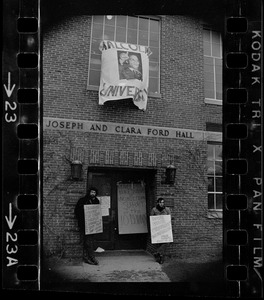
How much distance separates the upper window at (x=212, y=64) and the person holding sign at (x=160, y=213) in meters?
1.36

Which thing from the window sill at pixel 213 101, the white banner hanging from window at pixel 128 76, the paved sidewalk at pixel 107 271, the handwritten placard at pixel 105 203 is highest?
the white banner hanging from window at pixel 128 76

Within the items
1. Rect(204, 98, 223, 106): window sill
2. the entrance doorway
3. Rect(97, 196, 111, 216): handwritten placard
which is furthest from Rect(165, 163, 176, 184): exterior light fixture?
Rect(204, 98, 223, 106): window sill

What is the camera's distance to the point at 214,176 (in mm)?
4172

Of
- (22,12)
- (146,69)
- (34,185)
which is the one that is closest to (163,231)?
(34,185)

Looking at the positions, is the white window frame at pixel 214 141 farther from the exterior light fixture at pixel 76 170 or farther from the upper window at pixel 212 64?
the exterior light fixture at pixel 76 170

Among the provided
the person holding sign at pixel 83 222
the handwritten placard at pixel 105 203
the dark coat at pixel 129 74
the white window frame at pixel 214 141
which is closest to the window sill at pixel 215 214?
the white window frame at pixel 214 141

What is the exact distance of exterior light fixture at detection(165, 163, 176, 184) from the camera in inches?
172

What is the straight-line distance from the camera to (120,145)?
4.31 m

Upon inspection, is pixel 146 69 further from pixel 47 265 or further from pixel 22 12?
pixel 47 265

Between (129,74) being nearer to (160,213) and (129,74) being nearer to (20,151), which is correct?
(20,151)

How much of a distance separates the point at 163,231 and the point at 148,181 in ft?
2.02

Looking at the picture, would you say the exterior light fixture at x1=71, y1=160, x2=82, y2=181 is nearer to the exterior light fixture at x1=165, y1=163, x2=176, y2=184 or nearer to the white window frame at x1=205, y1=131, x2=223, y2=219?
the exterior light fixture at x1=165, y1=163, x2=176, y2=184

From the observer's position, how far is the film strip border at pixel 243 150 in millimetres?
3957

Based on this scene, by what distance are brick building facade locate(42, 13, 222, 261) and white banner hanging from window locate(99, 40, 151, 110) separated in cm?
10
